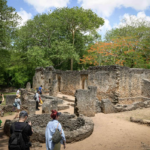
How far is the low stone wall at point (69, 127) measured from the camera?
18.5 feet

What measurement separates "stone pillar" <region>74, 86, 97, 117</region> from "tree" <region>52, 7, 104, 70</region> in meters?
17.2

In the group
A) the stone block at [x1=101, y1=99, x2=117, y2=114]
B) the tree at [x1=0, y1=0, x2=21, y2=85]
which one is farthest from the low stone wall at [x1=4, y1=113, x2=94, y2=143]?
the tree at [x1=0, y1=0, x2=21, y2=85]

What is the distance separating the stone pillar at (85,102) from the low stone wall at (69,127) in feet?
3.16

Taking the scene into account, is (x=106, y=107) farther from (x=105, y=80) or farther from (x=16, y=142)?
(x=16, y=142)

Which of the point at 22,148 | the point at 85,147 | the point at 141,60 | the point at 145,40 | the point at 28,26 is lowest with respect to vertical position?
the point at 85,147

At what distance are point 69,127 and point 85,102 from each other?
198 cm

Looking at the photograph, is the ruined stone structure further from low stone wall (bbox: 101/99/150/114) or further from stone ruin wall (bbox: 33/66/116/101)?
low stone wall (bbox: 101/99/150/114)

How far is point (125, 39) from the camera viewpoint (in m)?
Answer: 20.2

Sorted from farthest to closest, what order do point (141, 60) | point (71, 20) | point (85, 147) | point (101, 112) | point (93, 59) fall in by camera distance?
point (71, 20) → point (93, 59) → point (141, 60) → point (101, 112) → point (85, 147)

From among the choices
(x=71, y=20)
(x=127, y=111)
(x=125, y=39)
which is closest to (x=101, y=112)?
(x=127, y=111)

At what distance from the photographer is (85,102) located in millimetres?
8852

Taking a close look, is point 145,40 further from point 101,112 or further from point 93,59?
point 101,112

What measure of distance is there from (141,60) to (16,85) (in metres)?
19.3

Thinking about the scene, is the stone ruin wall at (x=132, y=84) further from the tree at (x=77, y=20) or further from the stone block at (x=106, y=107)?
the tree at (x=77, y=20)
